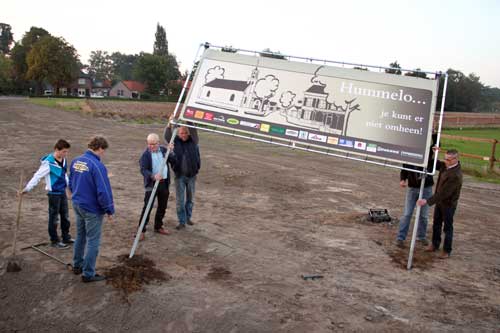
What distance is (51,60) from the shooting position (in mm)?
64188

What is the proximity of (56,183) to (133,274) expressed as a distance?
1.99 meters

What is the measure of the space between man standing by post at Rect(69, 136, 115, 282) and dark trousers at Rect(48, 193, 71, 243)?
1263 mm

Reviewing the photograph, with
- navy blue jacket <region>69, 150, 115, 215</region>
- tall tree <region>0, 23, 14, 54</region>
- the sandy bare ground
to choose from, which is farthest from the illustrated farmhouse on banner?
tall tree <region>0, 23, 14, 54</region>

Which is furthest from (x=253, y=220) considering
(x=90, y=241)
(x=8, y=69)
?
(x=8, y=69)

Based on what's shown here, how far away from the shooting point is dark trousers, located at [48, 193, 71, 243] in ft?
20.2

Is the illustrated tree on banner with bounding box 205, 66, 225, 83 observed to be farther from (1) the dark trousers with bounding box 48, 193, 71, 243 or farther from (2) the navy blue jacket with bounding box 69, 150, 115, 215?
(1) the dark trousers with bounding box 48, 193, 71, 243

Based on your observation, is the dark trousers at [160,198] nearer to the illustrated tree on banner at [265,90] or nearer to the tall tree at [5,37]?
the illustrated tree on banner at [265,90]

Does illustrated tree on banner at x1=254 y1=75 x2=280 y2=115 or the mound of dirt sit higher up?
illustrated tree on banner at x1=254 y1=75 x2=280 y2=115

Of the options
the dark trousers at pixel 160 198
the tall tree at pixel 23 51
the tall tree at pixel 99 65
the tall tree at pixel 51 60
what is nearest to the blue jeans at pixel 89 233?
the dark trousers at pixel 160 198

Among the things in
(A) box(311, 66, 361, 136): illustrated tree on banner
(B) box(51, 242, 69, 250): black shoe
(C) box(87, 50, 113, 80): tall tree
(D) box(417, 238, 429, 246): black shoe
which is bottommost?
(B) box(51, 242, 69, 250): black shoe

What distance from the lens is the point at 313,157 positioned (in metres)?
18.8

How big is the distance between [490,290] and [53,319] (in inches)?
237

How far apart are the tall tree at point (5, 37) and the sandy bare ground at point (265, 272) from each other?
5016 inches

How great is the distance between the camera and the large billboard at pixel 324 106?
19.7 feet
